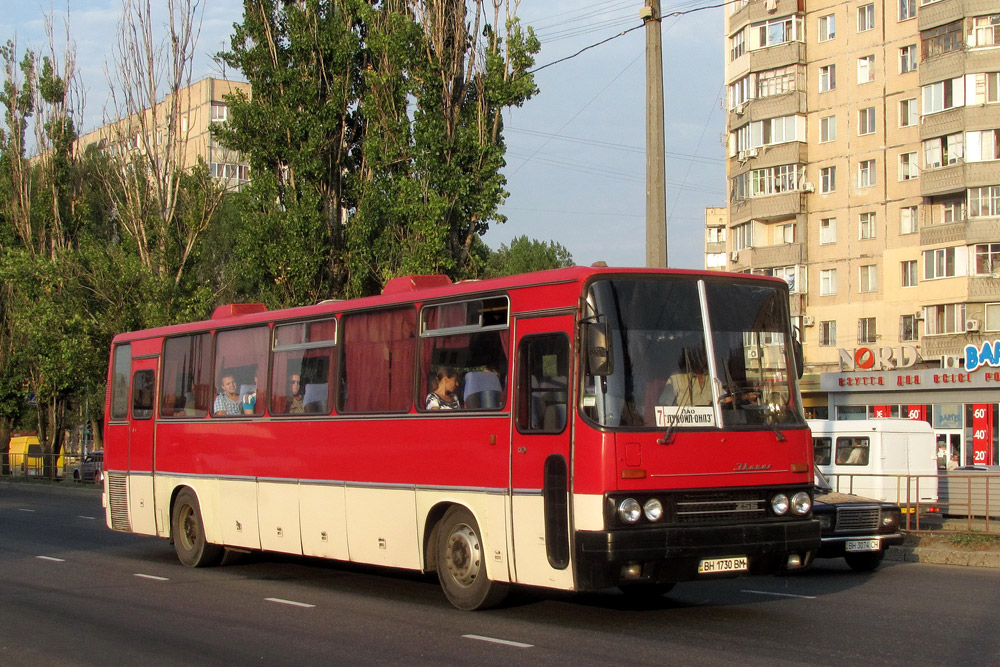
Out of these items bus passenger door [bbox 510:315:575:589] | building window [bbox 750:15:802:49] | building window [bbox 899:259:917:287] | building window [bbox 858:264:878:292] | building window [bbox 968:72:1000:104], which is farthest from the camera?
building window [bbox 750:15:802:49]

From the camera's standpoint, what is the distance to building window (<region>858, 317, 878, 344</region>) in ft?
169

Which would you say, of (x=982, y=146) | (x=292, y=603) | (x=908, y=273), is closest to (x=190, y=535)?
(x=292, y=603)

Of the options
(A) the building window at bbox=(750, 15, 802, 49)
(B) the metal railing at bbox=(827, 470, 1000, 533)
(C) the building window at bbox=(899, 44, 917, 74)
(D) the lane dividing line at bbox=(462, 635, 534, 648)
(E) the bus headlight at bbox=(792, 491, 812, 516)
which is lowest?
(D) the lane dividing line at bbox=(462, 635, 534, 648)

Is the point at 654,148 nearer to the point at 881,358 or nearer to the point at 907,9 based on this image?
the point at 881,358

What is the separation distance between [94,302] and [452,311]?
93.4 feet

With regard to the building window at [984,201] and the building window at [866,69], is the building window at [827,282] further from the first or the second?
the building window at [866,69]

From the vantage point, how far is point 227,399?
49.5ft

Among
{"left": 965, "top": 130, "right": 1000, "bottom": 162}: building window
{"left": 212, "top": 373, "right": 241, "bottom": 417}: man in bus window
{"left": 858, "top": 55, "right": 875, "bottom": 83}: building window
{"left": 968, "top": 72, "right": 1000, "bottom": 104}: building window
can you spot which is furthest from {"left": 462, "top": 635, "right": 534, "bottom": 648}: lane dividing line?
{"left": 858, "top": 55, "right": 875, "bottom": 83}: building window

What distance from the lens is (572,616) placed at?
10711 mm

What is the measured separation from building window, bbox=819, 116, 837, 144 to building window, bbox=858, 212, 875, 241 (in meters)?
3.91

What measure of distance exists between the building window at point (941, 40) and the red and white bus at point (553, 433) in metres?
41.7

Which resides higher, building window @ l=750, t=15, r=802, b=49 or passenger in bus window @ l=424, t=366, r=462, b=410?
building window @ l=750, t=15, r=802, b=49

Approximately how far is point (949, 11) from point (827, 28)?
22.9ft

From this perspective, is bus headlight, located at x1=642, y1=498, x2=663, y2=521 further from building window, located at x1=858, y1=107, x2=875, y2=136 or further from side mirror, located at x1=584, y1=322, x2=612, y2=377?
building window, located at x1=858, y1=107, x2=875, y2=136
